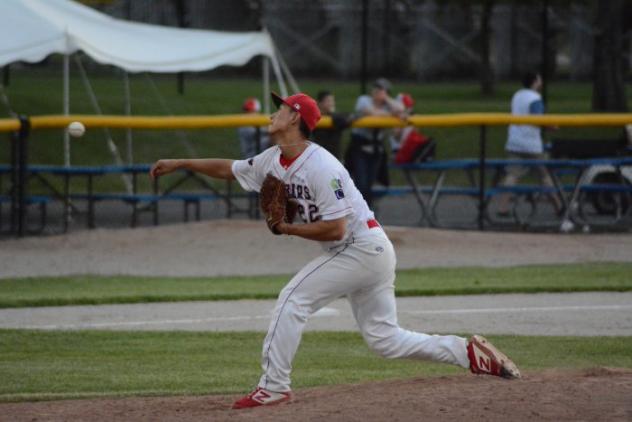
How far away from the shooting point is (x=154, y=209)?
17.2 meters

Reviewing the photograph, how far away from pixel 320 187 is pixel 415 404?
4.27 ft

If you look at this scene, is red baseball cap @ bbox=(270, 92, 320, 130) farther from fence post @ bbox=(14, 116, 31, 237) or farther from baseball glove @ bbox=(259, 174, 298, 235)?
fence post @ bbox=(14, 116, 31, 237)

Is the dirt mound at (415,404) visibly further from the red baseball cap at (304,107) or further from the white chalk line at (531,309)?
the white chalk line at (531,309)

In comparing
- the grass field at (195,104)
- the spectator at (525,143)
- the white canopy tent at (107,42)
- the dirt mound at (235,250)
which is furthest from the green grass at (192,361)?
the grass field at (195,104)

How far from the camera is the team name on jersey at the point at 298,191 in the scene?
23.2 feet

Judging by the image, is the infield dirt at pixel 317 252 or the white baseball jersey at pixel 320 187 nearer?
the infield dirt at pixel 317 252

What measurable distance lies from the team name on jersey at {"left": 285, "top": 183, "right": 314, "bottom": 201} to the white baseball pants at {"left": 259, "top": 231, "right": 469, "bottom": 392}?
0.38m

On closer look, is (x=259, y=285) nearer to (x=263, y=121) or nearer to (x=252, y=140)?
(x=263, y=121)

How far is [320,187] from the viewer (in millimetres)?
6977

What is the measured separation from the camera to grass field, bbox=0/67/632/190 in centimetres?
2175

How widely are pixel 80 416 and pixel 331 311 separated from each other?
510cm

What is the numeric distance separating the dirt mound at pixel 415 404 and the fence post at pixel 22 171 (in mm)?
8445

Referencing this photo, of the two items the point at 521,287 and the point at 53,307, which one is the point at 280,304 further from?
the point at 521,287

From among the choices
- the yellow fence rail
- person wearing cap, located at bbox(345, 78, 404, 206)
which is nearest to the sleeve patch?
the yellow fence rail
